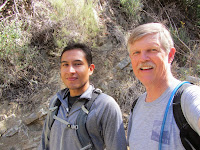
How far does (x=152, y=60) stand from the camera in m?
1.21

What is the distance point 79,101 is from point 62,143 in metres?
0.41

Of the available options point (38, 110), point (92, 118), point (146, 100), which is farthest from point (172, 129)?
point (38, 110)

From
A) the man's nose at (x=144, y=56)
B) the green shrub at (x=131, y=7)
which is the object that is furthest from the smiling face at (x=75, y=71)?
the green shrub at (x=131, y=7)

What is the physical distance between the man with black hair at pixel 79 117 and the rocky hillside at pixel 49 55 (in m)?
1.89

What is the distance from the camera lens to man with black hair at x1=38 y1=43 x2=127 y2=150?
147 centimetres

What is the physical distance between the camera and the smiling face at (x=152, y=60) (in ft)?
3.95

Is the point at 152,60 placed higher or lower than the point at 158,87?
higher

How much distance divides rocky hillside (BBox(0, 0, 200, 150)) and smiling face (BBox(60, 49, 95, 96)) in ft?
6.60

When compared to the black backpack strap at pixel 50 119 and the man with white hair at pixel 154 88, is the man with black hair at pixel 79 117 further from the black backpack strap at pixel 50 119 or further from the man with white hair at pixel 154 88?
the man with white hair at pixel 154 88

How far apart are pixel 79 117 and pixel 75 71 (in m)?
0.48

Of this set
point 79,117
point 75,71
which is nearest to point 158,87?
point 79,117

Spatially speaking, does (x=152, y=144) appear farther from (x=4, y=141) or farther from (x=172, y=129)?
(x=4, y=141)

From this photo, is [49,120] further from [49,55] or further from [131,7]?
[131,7]

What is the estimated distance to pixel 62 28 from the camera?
14.9ft
